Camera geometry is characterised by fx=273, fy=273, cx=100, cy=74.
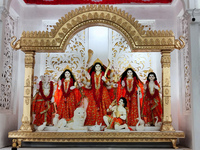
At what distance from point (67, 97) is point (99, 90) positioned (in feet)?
2.19

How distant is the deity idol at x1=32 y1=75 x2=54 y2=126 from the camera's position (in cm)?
530

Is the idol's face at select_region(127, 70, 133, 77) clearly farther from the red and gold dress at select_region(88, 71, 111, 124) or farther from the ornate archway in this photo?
the ornate archway

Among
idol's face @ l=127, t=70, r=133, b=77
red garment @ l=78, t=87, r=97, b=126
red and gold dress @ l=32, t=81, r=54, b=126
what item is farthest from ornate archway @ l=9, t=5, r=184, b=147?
red garment @ l=78, t=87, r=97, b=126

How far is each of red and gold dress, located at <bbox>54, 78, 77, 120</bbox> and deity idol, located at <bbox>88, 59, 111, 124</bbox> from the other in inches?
17.3

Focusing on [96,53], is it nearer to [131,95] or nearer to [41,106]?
[131,95]

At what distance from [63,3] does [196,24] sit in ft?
10.4

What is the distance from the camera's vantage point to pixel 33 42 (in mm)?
5051

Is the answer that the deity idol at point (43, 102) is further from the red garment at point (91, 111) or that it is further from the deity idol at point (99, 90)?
the deity idol at point (99, 90)

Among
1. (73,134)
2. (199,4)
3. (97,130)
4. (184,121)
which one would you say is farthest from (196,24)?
(73,134)

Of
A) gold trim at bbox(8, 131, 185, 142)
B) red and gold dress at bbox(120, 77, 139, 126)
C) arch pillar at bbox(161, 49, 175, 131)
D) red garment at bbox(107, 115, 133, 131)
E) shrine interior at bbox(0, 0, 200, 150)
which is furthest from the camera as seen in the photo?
shrine interior at bbox(0, 0, 200, 150)

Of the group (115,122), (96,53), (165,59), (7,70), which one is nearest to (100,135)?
(115,122)

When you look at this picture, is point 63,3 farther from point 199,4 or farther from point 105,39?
point 199,4

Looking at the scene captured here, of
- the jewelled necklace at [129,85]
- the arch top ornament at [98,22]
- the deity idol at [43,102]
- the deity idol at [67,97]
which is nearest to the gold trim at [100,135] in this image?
the deity idol at [43,102]

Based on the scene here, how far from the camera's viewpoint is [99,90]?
18.4 feet
